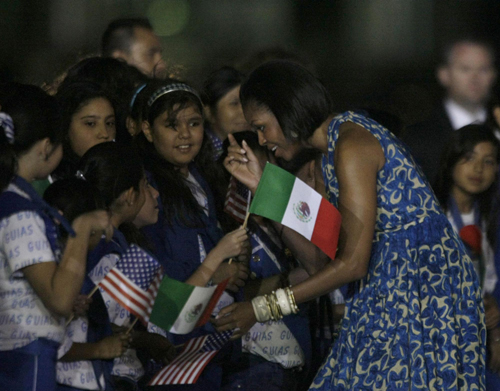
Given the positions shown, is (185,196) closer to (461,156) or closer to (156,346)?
(156,346)

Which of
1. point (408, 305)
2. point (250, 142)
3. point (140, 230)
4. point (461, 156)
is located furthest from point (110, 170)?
point (461, 156)

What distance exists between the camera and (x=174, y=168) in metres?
3.40

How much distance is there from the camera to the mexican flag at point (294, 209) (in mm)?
2613

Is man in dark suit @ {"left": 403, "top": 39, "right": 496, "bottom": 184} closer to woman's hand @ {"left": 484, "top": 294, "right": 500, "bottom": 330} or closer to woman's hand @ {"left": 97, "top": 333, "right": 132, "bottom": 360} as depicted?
woman's hand @ {"left": 484, "top": 294, "right": 500, "bottom": 330}

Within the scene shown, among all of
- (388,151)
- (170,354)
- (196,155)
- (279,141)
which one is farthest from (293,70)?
(170,354)

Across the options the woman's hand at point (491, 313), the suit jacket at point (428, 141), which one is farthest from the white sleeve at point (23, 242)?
the suit jacket at point (428, 141)

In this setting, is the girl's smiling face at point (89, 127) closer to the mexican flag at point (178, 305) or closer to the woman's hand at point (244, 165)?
the woman's hand at point (244, 165)

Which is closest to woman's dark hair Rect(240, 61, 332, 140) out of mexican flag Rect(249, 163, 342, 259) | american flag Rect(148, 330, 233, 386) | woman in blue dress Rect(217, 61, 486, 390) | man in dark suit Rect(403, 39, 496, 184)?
woman in blue dress Rect(217, 61, 486, 390)

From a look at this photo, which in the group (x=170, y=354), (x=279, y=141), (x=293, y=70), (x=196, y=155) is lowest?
(x=170, y=354)

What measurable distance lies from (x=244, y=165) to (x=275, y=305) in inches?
27.9

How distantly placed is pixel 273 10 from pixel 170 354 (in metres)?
8.66

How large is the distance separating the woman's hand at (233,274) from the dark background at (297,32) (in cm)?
525

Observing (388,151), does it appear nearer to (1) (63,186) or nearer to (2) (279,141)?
(2) (279,141)

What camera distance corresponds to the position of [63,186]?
2.60 metres
